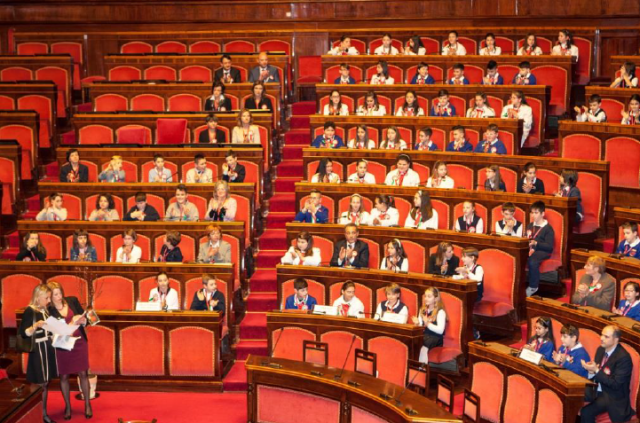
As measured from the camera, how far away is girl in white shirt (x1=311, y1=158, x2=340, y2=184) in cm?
633

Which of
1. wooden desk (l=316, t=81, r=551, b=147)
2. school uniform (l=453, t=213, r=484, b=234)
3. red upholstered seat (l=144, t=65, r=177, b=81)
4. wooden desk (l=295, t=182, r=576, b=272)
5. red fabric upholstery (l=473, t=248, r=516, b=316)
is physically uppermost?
red upholstered seat (l=144, t=65, r=177, b=81)

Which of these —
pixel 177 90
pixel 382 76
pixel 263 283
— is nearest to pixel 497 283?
pixel 263 283

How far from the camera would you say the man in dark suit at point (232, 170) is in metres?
6.35

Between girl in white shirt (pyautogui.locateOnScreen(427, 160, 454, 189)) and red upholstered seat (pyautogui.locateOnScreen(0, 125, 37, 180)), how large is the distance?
321 cm

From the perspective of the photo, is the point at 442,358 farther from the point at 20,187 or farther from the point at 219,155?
the point at 20,187

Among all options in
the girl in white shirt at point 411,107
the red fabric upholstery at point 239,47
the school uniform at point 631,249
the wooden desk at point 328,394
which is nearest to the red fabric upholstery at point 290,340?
the wooden desk at point 328,394

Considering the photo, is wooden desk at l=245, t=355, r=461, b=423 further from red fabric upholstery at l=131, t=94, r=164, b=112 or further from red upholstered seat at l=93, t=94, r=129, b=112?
red upholstered seat at l=93, t=94, r=129, b=112

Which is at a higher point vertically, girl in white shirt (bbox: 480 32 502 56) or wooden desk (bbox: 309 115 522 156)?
girl in white shirt (bbox: 480 32 502 56)

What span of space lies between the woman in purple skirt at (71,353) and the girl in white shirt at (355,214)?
72.2 inches

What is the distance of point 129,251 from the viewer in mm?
5754

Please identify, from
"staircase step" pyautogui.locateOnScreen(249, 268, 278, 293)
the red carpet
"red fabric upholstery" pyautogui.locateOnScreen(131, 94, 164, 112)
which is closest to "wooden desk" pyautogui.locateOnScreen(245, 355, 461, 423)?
the red carpet

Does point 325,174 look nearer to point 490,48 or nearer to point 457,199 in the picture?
point 457,199

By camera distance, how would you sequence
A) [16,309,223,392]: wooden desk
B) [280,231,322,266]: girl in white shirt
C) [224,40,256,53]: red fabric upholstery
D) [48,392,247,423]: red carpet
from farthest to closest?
[224,40,256,53]: red fabric upholstery → [280,231,322,266]: girl in white shirt → [16,309,223,392]: wooden desk → [48,392,247,423]: red carpet

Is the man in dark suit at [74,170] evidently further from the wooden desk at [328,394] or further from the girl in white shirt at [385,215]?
the wooden desk at [328,394]
